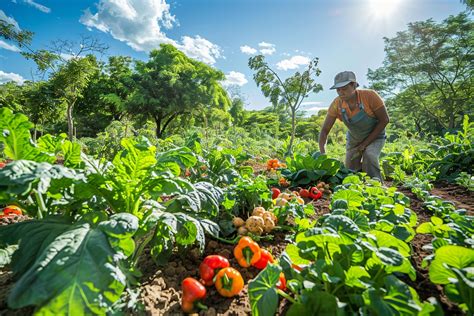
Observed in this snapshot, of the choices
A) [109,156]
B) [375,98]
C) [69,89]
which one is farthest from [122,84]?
[375,98]

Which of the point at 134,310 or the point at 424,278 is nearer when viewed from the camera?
the point at 134,310

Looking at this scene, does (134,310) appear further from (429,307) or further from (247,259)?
(429,307)

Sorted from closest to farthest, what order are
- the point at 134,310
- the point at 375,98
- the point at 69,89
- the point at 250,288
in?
the point at 250,288
the point at 134,310
the point at 375,98
the point at 69,89

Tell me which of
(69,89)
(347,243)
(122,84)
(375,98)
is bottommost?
(347,243)

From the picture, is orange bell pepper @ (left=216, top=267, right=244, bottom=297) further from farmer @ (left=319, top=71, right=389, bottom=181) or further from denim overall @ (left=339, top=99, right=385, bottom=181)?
denim overall @ (left=339, top=99, right=385, bottom=181)

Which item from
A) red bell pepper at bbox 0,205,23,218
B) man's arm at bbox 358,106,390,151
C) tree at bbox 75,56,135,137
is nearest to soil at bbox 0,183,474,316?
red bell pepper at bbox 0,205,23,218

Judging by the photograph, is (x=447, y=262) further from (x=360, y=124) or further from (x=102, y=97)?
(x=102, y=97)

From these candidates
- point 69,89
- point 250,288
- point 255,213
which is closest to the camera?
point 250,288

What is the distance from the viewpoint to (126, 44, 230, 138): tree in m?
21.9

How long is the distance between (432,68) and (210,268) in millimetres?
24807

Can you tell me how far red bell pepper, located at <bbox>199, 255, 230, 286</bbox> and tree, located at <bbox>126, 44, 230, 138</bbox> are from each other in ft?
70.9

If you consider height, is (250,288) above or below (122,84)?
below

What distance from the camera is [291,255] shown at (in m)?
1.27

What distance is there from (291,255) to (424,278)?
31.0 inches
